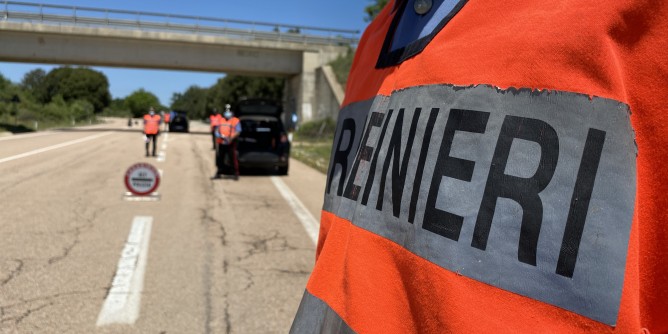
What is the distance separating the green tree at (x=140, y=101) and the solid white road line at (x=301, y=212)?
156690 mm

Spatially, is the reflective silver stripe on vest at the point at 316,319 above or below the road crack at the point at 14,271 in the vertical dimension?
above

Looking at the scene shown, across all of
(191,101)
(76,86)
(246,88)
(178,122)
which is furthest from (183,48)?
(191,101)

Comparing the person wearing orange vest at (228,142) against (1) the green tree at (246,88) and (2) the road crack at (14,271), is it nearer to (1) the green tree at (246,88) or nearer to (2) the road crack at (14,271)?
(2) the road crack at (14,271)

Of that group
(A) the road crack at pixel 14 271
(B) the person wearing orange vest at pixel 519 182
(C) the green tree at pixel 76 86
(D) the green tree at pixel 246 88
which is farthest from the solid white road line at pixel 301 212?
(C) the green tree at pixel 76 86

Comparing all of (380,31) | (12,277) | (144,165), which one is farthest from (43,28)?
(380,31)

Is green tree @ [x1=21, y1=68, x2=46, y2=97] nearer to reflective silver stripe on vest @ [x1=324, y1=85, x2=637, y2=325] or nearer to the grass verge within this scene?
the grass verge

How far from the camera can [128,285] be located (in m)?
4.67

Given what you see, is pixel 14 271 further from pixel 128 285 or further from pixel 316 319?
pixel 316 319

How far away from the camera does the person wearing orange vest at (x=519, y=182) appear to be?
76cm

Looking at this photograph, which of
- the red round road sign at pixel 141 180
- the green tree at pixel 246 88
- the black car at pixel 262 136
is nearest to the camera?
the red round road sign at pixel 141 180

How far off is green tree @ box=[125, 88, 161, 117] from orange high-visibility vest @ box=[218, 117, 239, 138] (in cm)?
15397

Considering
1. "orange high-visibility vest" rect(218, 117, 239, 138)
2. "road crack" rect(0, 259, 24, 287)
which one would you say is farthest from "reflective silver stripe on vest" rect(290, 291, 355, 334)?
"orange high-visibility vest" rect(218, 117, 239, 138)

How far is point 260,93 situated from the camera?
75438 millimetres

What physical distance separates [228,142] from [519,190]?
42.9ft
